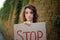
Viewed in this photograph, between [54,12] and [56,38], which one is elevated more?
[54,12]

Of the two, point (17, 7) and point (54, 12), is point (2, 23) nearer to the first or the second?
point (17, 7)

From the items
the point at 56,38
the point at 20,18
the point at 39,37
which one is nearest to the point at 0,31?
the point at 20,18

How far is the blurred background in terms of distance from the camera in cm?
131

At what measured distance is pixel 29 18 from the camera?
133 centimetres

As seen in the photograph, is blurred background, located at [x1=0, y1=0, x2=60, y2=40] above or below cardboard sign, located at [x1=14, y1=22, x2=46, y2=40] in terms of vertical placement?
above

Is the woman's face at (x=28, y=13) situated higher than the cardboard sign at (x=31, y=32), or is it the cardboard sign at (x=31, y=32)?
the woman's face at (x=28, y=13)

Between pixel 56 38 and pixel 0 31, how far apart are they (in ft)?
1.50

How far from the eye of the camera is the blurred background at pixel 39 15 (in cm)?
131

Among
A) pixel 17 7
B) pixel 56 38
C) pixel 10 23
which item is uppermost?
pixel 17 7

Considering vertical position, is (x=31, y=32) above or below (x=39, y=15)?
below

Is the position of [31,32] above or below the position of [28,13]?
below

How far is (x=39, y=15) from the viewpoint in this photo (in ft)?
4.33

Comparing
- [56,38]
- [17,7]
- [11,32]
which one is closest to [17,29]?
[11,32]

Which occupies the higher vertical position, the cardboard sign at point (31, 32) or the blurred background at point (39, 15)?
the blurred background at point (39, 15)
